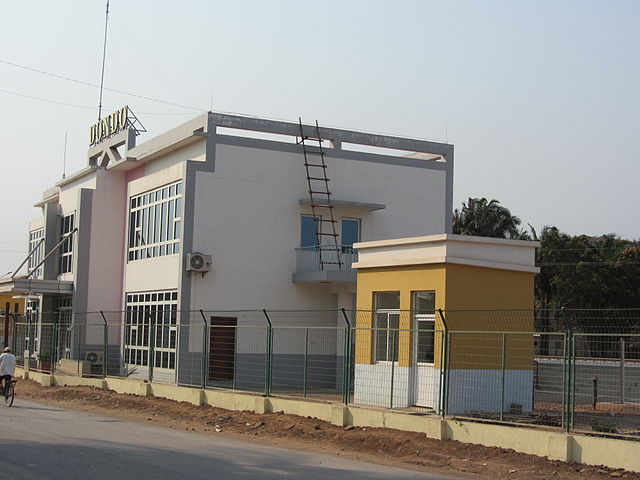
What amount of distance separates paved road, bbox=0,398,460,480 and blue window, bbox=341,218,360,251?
13.8 m

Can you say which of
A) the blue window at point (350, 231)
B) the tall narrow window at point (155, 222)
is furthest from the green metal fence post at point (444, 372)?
the tall narrow window at point (155, 222)

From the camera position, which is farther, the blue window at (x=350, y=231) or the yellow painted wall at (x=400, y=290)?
the blue window at (x=350, y=231)

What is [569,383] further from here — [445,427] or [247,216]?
[247,216]

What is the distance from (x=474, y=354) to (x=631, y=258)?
Answer: 34.1m

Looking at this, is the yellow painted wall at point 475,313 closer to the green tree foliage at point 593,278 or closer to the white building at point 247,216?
the white building at point 247,216

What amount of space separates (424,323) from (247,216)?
10880 mm

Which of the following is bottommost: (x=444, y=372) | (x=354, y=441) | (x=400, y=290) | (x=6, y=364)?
(x=354, y=441)

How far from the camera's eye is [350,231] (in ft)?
104

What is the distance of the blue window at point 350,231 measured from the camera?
104 feet

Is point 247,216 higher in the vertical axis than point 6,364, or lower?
higher

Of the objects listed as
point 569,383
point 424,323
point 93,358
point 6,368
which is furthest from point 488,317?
point 93,358

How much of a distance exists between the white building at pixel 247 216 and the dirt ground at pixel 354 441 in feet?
16.3

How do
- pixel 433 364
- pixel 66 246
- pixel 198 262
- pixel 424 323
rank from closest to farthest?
pixel 433 364 → pixel 424 323 → pixel 198 262 → pixel 66 246

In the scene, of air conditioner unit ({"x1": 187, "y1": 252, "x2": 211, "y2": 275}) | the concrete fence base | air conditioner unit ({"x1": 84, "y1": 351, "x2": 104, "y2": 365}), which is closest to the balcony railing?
air conditioner unit ({"x1": 187, "y1": 252, "x2": 211, "y2": 275})
